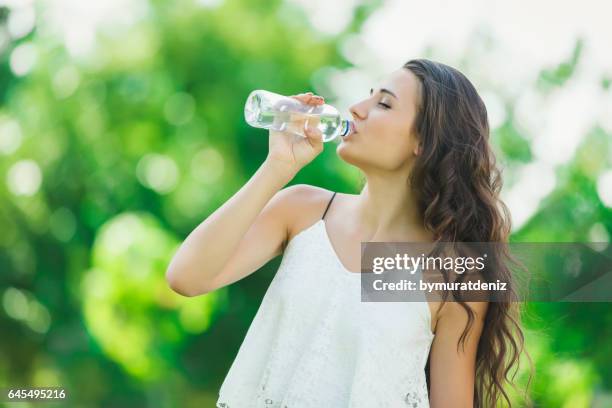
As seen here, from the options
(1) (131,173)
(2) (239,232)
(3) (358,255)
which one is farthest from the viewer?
(1) (131,173)

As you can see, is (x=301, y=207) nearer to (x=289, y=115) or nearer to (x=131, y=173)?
(x=289, y=115)

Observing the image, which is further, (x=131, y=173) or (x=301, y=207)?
(x=131, y=173)

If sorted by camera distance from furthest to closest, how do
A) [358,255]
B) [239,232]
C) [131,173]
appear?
[131,173], [358,255], [239,232]

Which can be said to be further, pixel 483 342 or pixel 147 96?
pixel 147 96

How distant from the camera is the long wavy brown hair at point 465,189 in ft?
5.84

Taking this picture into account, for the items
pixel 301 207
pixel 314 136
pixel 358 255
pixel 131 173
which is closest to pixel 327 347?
pixel 358 255

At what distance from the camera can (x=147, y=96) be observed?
775 cm

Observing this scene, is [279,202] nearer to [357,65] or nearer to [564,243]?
[564,243]

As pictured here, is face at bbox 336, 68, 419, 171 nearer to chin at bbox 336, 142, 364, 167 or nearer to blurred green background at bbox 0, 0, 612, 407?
chin at bbox 336, 142, 364, 167

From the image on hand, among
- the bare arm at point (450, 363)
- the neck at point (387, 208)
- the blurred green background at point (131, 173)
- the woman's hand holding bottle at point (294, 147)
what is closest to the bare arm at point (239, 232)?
the woman's hand holding bottle at point (294, 147)

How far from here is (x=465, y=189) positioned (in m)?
1.84

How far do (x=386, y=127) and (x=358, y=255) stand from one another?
0.92 ft

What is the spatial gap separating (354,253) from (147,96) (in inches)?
249

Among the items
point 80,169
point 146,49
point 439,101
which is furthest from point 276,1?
point 439,101
